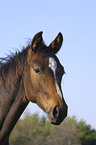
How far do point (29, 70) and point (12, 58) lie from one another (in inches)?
25.2

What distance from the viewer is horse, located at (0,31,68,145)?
13.8ft

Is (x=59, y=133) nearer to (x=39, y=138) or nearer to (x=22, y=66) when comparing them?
(x=39, y=138)

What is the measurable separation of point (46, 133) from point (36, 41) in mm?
73699

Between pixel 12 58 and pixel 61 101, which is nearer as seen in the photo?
pixel 61 101

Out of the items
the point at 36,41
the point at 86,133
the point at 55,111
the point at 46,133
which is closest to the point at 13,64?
the point at 36,41

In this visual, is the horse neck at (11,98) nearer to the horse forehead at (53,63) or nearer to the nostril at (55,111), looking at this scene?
the horse forehead at (53,63)

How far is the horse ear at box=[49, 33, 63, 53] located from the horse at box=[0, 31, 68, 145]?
5.6 inches

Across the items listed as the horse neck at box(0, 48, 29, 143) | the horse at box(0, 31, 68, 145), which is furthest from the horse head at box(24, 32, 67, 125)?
the horse neck at box(0, 48, 29, 143)

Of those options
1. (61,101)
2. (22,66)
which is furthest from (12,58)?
(61,101)

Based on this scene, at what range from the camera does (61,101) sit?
4.07m

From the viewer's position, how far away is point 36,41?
4723 millimetres

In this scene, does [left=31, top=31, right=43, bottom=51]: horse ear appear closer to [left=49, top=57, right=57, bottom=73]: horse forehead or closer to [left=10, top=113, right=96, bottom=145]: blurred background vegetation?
[left=49, top=57, right=57, bottom=73]: horse forehead

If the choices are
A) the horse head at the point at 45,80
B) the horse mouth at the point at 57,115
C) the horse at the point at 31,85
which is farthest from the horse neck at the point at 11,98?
the horse mouth at the point at 57,115

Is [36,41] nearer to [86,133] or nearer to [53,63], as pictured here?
[53,63]
